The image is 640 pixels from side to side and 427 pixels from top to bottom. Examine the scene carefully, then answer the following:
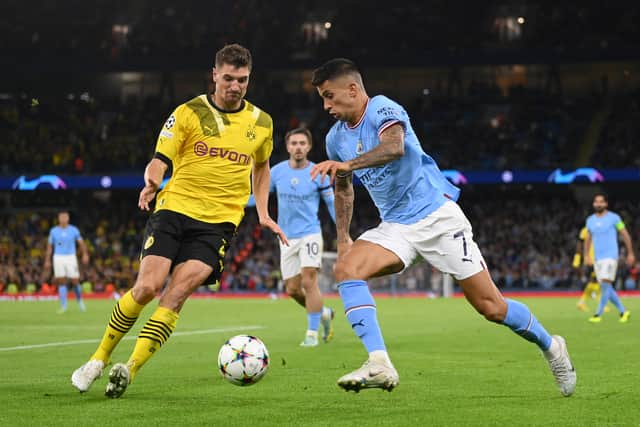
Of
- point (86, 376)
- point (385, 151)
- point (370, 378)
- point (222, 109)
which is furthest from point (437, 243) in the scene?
point (86, 376)

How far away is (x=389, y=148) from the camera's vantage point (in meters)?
6.49

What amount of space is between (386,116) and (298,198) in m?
6.44

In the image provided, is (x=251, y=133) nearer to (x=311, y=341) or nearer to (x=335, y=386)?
(x=335, y=386)

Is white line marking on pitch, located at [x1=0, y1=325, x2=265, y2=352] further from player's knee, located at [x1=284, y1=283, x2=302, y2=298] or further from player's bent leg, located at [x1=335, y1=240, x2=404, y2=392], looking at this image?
player's bent leg, located at [x1=335, y1=240, x2=404, y2=392]

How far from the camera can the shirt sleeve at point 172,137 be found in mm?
7379

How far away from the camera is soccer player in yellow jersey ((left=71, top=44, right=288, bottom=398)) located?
725 cm

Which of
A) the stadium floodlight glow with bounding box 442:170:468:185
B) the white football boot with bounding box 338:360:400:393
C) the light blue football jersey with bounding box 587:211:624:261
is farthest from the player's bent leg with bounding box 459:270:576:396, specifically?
the stadium floodlight glow with bounding box 442:170:468:185

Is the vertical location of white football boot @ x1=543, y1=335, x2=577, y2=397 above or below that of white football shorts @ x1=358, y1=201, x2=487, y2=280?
below

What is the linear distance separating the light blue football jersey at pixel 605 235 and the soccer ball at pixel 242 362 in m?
12.7

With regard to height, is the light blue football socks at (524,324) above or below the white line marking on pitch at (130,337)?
above

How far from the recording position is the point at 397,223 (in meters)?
7.04

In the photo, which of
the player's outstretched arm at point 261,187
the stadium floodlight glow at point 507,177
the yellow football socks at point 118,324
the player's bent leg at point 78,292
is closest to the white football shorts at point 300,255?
the player's outstretched arm at point 261,187

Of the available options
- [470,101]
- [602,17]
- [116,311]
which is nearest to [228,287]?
[470,101]

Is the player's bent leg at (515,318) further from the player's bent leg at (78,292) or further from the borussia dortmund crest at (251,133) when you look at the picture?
the player's bent leg at (78,292)
